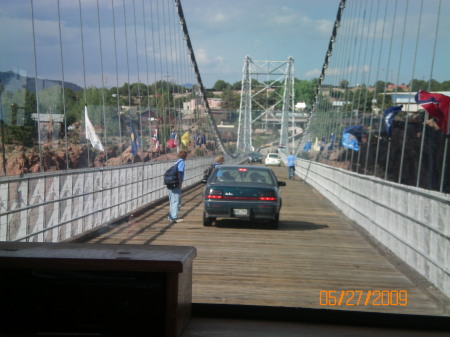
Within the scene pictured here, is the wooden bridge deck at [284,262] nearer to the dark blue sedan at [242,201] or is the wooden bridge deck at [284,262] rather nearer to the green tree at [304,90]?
the dark blue sedan at [242,201]

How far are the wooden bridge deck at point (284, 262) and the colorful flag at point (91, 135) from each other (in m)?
1.73

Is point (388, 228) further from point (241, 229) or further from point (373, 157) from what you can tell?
point (373, 157)

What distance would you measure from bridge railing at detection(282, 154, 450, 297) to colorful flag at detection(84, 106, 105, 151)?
5630 millimetres

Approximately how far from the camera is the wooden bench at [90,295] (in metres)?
2.96

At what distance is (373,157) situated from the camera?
19.7 meters

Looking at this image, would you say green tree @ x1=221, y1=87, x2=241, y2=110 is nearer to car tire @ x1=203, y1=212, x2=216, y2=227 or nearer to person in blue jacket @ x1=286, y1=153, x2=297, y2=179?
person in blue jacket @ x1=286, y1=153, x2=297, y2=179

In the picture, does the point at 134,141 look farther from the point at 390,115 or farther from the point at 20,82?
the point at 20,82

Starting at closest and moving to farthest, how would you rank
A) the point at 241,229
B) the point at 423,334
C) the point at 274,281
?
1. the point at 423,334
2. the point at 274,281
3. the point at 241,229

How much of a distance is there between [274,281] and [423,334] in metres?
4.66

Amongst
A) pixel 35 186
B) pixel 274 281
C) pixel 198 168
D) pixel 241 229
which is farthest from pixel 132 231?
pixel 198 168

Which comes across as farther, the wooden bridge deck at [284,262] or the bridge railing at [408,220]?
the bridge railing at [408,220]

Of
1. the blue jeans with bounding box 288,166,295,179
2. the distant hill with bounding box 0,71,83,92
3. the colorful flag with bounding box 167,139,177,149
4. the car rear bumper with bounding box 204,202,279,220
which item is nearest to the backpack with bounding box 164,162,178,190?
the car rear bumper with bounding box 204,202,279,220

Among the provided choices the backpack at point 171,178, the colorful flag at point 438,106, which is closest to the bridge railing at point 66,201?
the backpack at point 171,178
